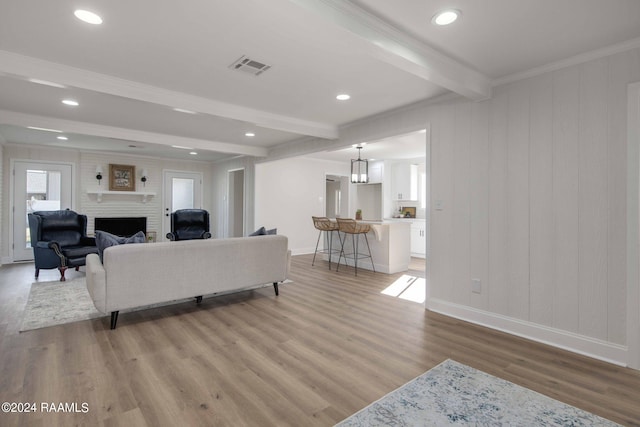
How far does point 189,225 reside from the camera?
267 inches

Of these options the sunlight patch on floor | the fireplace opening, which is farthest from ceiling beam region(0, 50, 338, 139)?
the fireplace opening

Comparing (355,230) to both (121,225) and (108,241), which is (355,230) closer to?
(108,241)

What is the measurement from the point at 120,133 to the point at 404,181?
6.04m

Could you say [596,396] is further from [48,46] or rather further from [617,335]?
[48,46]

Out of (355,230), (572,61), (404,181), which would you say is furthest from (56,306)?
(404,181)

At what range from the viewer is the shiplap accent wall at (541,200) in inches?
98.9

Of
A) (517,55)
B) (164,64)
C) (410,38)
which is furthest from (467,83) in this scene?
(164,64)

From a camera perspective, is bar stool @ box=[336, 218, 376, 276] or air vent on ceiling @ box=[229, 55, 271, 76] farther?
bar stool @ box=[336, 218, 376, 276]

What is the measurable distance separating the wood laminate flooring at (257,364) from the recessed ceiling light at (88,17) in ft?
8.00

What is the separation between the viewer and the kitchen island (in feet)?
18.7

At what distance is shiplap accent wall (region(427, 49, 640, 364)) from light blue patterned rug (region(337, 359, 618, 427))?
106 centimetres

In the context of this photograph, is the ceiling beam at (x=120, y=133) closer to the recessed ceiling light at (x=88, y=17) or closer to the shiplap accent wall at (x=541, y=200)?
the recessed ceiling light at (x=88, y=17)

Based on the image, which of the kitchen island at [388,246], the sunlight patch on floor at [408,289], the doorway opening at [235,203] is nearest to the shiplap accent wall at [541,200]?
the sunlight patch on floor at [408,289]

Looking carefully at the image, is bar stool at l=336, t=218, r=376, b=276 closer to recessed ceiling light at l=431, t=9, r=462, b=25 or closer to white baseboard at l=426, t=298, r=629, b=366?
white baseboard at l=426, t=298, r=629, b=366
